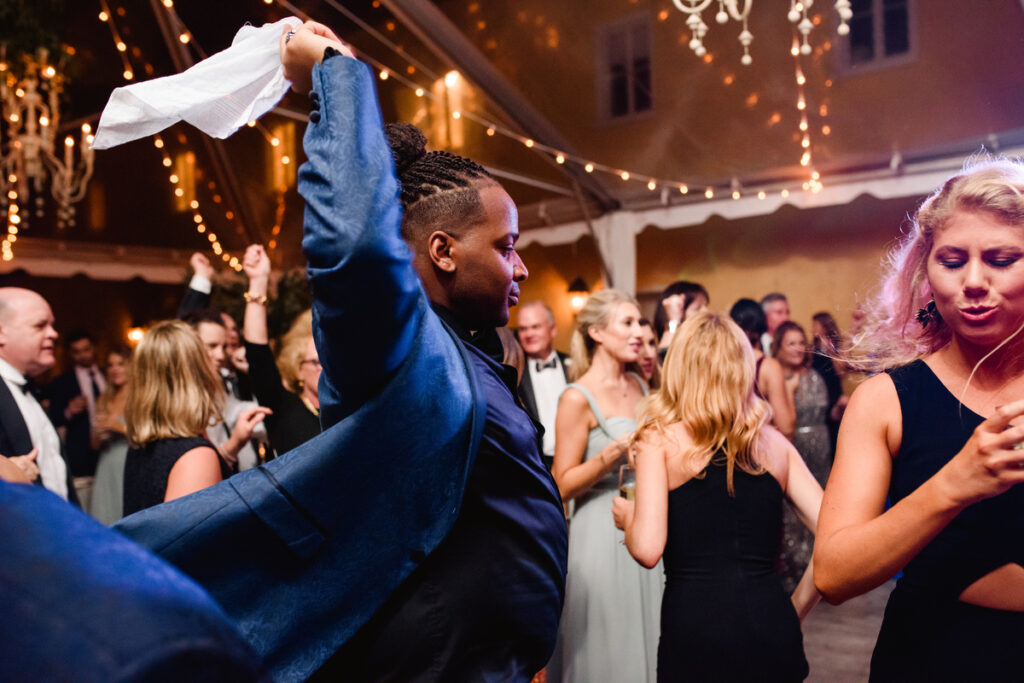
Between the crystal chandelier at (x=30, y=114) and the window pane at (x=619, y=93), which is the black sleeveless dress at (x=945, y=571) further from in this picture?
the window pane at (x=619, y=93)

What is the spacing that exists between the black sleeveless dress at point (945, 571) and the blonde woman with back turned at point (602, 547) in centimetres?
110

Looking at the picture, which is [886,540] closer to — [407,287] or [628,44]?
[407,287]

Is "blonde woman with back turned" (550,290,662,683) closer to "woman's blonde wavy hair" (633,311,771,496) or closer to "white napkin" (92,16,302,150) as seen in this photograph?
"woman's blonde wavy hair" (633,311,771,496)

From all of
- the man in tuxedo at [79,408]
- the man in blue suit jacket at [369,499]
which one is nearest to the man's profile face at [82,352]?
the man in tuxedo at [79,408]

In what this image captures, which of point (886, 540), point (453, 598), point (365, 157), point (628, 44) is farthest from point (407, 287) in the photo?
point (628, 44)

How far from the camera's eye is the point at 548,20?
673 cm

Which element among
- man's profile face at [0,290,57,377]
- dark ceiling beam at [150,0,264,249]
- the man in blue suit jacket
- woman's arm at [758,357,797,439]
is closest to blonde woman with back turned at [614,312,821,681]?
the man in blue suit jacket

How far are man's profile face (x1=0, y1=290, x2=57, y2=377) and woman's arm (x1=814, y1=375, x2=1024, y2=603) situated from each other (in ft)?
9.52

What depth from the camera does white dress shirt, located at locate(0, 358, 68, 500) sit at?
2.81m

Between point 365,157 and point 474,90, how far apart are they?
5.63 metres

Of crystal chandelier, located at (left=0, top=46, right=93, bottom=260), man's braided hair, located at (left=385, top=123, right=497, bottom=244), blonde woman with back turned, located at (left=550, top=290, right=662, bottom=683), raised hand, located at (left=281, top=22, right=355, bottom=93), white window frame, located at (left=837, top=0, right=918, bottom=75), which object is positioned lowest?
blonde woman with back turned, located at (left=550, top=290, right=662, bottom=683)

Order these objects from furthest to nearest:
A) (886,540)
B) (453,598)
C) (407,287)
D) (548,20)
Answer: (548,20) → (886,540) → (453,598) → (407,287)

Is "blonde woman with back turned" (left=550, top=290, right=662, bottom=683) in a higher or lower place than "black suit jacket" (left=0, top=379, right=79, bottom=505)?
lower

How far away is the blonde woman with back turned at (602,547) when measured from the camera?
8.79 feet
